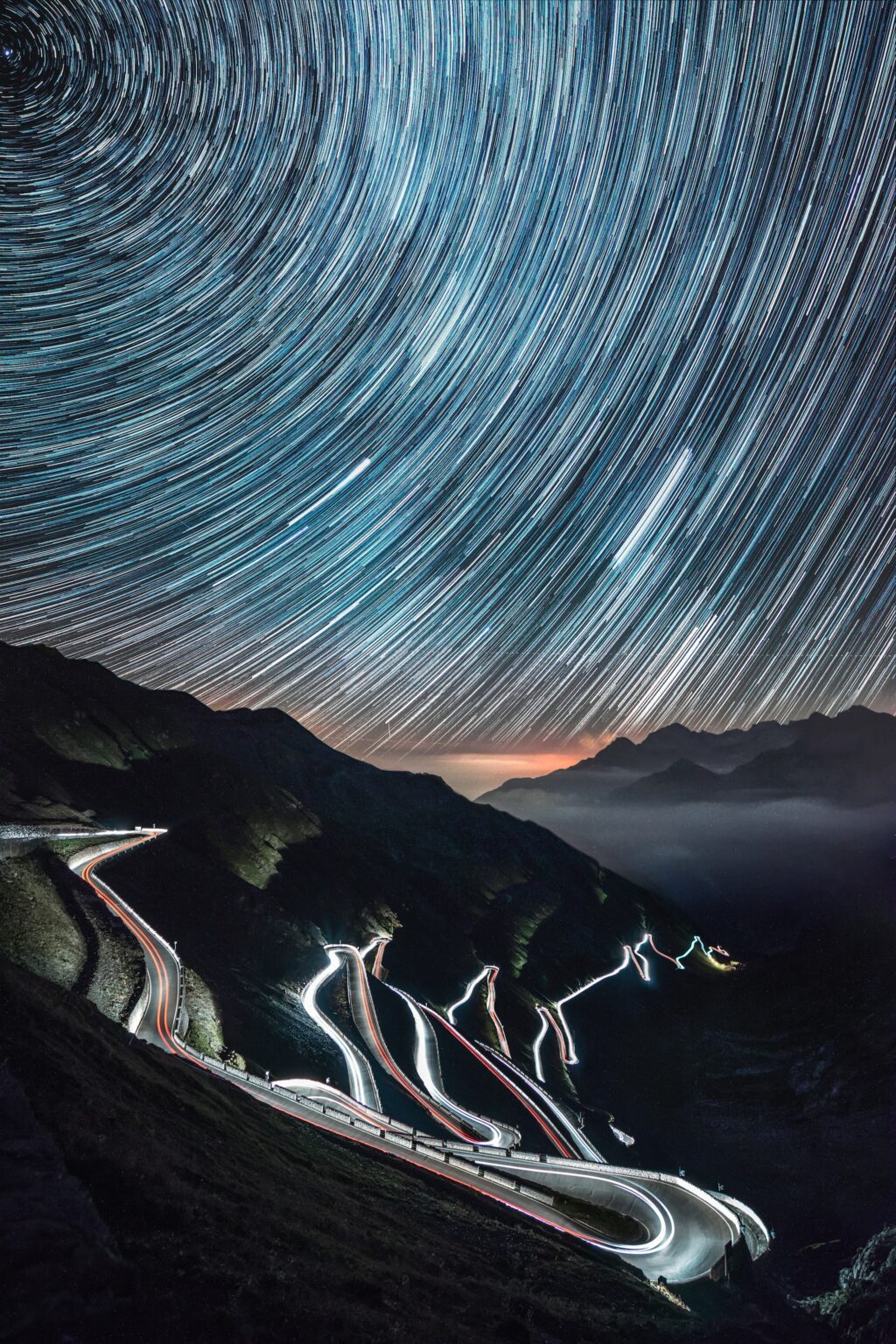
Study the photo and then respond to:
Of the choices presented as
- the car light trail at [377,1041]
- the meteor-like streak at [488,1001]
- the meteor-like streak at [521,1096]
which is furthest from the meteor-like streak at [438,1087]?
the meteor-like streak at [488,1001]

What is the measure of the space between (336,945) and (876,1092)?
185 feet

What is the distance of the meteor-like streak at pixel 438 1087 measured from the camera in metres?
33.8

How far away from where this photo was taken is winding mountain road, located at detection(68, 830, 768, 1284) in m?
24.7

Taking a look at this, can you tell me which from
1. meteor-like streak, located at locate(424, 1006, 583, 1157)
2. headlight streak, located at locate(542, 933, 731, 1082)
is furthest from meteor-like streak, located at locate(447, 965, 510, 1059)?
meteor-like streak, located at locate(424, 1006, 583, 1157)

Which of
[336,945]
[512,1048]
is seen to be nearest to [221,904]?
[336,945]

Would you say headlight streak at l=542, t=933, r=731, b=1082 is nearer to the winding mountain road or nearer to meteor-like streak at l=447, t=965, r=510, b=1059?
meteor-like streak at l=447, t=965, r=510, b=1059

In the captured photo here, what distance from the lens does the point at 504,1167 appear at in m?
28.5

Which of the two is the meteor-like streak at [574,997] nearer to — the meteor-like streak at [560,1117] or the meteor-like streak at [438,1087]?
the meteor-like streak at [560,1117]

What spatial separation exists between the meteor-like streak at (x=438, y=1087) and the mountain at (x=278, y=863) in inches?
283

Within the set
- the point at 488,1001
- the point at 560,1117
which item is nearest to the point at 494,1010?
the point at 488,1001

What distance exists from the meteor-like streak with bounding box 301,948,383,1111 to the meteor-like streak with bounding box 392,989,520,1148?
160 inches

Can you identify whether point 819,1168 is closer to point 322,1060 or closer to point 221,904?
point 322,1060

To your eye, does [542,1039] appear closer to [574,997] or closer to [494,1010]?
[494,1010]

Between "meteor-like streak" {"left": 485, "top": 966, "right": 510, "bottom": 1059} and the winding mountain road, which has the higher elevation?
the winding mountain road
